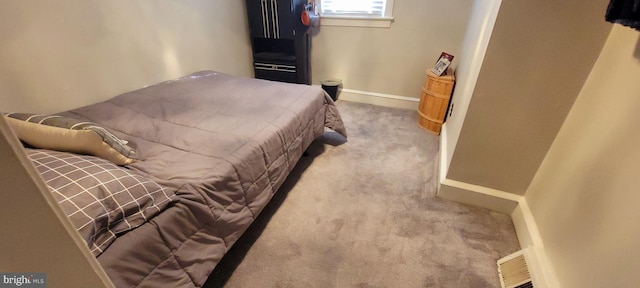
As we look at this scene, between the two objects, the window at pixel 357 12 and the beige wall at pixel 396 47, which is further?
the window at pixel 357 12

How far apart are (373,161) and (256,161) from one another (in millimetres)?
1147

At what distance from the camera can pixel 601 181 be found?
101 cm

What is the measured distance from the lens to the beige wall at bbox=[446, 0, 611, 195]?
117cm

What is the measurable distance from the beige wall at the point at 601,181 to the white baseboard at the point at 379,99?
1.91 m

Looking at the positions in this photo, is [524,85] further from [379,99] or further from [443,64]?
[379,99]

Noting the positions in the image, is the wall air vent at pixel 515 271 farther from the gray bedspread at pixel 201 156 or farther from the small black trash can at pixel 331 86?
the small black trash can at pixel 331 86

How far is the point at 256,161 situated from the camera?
1.35 metres

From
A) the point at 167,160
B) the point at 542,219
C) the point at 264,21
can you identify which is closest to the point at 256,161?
the point at 167,160

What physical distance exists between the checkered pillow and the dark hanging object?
161 centimetres

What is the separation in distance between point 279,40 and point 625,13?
9.66 feet

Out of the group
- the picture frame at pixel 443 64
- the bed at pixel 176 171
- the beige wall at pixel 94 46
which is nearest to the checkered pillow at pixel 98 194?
the bed at pixel 176 171

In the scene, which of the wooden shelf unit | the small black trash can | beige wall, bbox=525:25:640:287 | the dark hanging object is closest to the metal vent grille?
beige wall, bbox=525:25:640:287

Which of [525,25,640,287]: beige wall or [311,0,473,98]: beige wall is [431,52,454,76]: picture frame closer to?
[311,0,473,98]: beige wall

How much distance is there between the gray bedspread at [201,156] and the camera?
936mm
